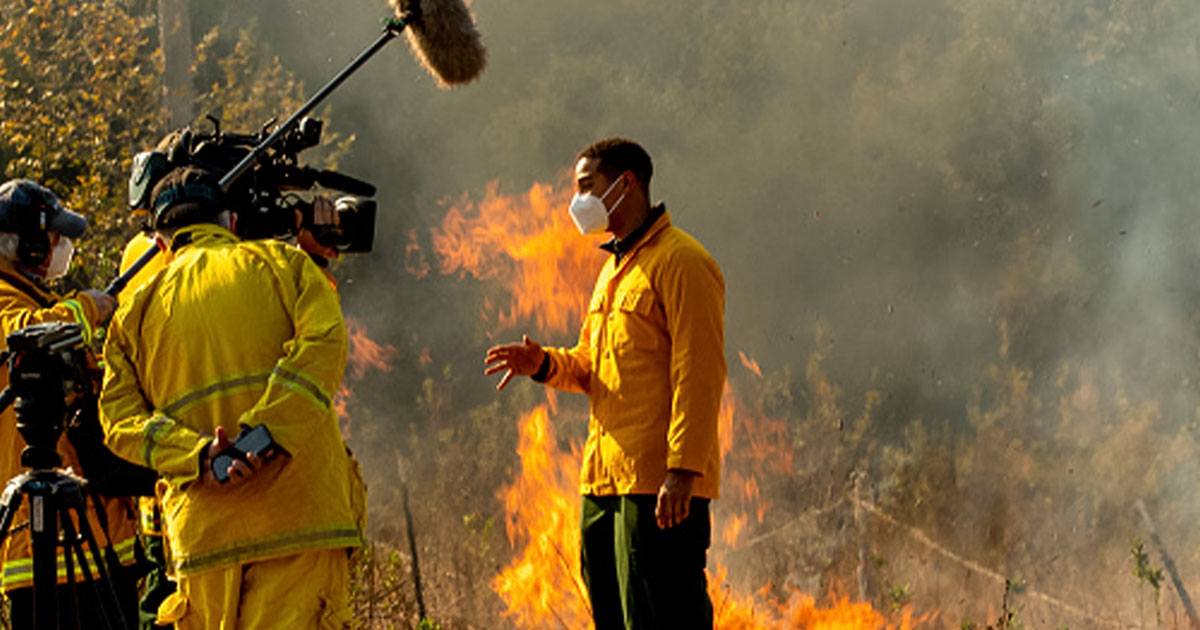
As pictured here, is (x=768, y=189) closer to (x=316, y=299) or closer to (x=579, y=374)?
(x=579, y=374)

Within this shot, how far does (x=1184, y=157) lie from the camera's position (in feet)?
19.5

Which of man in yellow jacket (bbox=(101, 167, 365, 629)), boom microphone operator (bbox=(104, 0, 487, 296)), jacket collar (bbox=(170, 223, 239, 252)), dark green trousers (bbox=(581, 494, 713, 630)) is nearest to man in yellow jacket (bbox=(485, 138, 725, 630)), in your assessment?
dark green trousers (bbox=(581, 494, 713, 630))

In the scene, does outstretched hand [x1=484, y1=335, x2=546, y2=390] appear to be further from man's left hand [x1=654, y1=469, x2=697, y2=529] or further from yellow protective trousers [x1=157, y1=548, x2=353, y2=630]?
yellow protective trousers [x1=157, y1=548, x2=353, y2=630]

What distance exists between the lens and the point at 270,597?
3418 mm

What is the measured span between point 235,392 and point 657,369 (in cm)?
138

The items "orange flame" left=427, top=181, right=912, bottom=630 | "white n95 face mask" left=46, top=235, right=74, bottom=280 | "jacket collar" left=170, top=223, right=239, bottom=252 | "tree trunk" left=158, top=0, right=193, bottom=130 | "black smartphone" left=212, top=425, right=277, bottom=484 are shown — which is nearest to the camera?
"black smartphone" left=212, top=425, right=277, bottom=484

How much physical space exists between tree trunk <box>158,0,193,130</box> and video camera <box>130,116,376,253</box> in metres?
4.59

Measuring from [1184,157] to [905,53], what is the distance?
61.2 inches

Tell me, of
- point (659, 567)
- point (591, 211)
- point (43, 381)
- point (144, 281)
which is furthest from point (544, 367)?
point (43, 381)

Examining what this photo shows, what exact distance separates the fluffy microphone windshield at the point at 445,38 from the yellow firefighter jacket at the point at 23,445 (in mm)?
1844

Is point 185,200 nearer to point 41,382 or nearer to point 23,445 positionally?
point 41,382

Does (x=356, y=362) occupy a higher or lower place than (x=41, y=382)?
higher

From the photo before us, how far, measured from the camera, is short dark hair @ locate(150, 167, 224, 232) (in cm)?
373

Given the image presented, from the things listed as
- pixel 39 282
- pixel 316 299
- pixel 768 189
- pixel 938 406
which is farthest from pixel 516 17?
pixel 316 299
